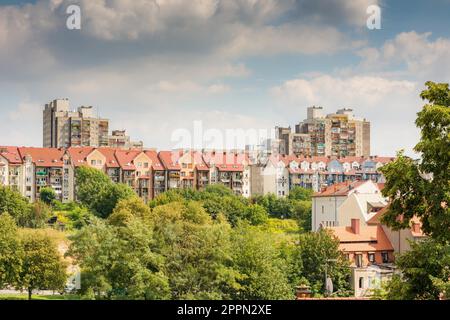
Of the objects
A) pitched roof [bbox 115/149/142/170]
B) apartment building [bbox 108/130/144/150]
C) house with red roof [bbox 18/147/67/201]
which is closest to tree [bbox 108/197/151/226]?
house with red roof [bbox 18/147/67/201]

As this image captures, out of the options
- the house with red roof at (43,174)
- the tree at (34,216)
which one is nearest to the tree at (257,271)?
the tree at (34,216)

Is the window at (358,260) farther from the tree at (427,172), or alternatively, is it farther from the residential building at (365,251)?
the tree at (427,172)

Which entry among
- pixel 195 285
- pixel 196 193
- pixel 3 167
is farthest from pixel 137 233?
pixel 3 167

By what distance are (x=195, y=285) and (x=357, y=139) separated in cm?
2543

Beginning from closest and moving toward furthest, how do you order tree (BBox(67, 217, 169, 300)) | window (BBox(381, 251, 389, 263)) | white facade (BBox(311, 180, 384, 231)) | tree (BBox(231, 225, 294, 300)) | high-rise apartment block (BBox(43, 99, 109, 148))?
1. tree (BBox(67, 217, 169, 300))
2. tree (BBox(231, 225, 294, 300))
3. window (BBox(381, 251, 389, 263))
4. white facade (BBox(311, 180, 384, 231))
5. high-rise apartment block (BBox(43, 99, 109, 148))

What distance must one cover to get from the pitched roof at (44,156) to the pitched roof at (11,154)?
0.24m

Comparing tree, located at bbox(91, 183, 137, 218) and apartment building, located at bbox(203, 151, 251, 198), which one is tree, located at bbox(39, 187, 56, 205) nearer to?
tree, located at bbox(91, 183, 137, 218)

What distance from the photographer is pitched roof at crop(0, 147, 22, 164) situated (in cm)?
3142

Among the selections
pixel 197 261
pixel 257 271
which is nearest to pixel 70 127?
pixel 257 271

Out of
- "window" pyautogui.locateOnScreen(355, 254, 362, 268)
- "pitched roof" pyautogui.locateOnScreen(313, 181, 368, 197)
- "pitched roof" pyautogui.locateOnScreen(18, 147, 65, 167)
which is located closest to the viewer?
"window" pyautogui.locateOnScreen(355, 254, 362, 268)

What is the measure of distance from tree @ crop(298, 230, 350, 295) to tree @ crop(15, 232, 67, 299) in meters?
5.09

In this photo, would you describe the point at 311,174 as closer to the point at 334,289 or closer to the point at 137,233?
the point at 334,289

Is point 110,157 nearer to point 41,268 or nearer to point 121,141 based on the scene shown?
point 121,141

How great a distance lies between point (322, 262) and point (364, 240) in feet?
6.51
